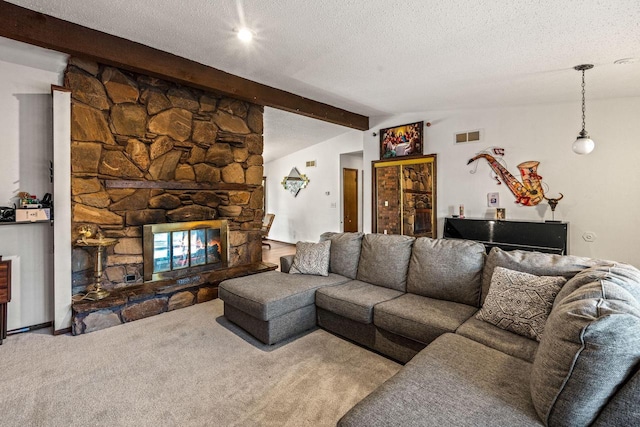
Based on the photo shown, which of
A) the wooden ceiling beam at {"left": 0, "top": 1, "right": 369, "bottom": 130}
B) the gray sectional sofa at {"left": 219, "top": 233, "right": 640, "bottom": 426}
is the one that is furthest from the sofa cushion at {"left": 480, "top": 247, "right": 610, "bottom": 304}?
the wooden ceiling beam at {"left": 0, "top": 1, "right": 369, "bottom": 130}

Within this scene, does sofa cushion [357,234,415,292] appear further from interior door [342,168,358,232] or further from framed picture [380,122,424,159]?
interior door [342,168,358,232]

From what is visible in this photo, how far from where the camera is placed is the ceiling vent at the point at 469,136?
4.99 metres

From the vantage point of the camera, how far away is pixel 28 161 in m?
3.03

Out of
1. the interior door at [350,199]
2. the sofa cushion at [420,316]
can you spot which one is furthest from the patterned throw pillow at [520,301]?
the interior door at [350,199]

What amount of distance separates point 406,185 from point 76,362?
17.2 ft

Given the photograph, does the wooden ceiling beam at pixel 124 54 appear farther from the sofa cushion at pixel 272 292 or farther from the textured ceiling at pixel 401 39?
the sofa cushion at pixel 272 292

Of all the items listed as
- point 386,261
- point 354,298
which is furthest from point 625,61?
point 354,298

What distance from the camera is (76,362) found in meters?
2.46

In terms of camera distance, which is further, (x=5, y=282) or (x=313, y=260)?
(x=313, y=260)

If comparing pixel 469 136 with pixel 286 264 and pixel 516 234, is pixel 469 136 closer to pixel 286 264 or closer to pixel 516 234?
pixel 516 234

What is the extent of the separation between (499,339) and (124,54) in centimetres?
391

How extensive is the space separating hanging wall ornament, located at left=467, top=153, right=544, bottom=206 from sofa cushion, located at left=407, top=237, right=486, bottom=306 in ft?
8.44

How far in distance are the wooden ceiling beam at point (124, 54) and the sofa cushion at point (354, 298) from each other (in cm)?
270

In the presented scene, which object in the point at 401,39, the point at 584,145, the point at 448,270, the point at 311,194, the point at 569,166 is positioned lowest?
the point at 448,270
